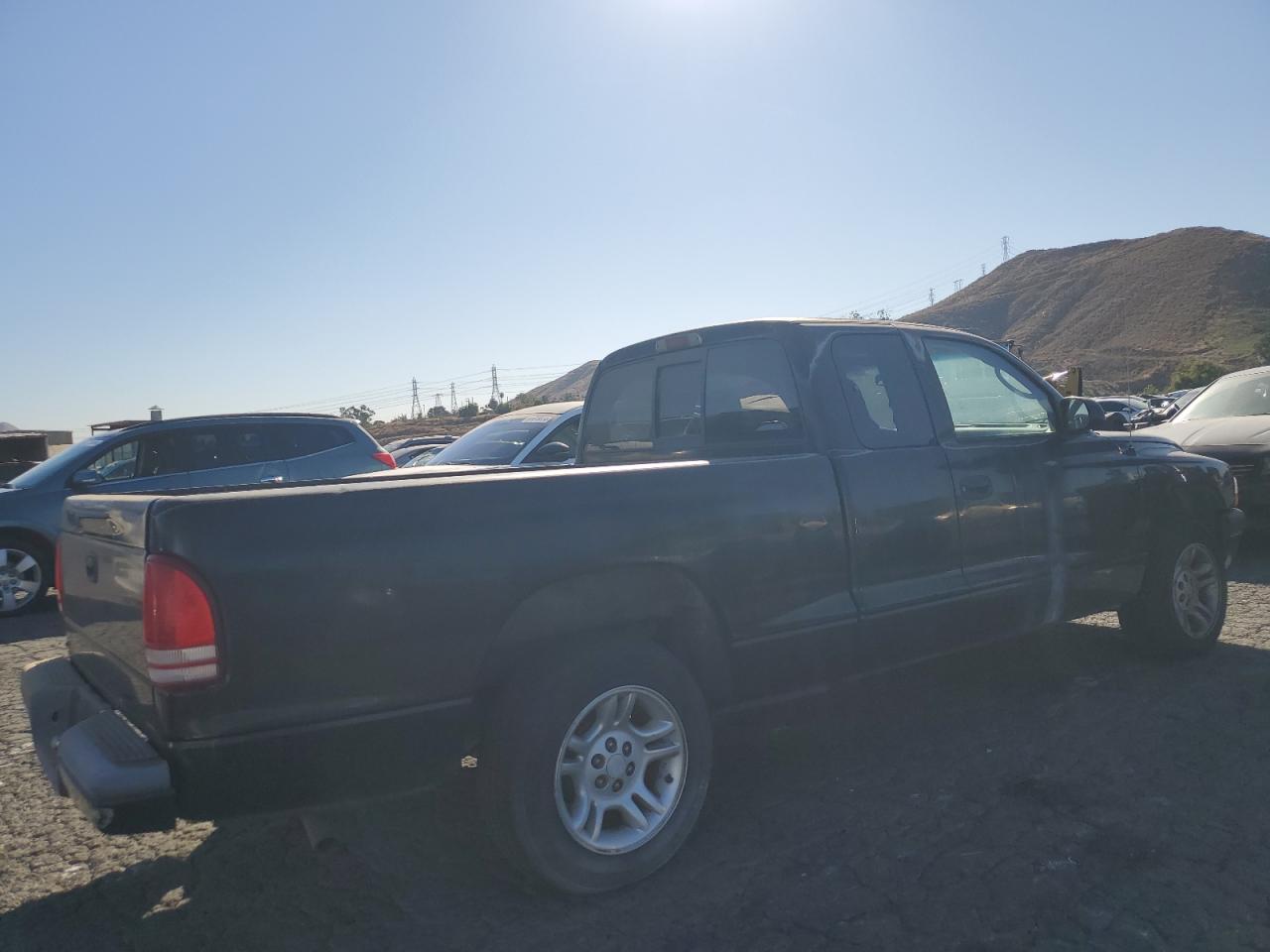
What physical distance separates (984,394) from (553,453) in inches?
163

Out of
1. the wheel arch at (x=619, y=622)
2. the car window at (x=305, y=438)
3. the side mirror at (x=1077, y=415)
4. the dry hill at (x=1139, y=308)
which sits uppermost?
the dry hill at (x=1139, y=308)

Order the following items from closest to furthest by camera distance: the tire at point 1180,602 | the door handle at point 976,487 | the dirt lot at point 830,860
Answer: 1. the dirt lot at point 830,860
2. the door handle at point 976,487
3. the tire at point 1180,602

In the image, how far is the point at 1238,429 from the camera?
27.8 ft

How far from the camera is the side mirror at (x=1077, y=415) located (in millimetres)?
4973

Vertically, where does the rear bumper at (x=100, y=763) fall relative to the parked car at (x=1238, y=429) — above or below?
below

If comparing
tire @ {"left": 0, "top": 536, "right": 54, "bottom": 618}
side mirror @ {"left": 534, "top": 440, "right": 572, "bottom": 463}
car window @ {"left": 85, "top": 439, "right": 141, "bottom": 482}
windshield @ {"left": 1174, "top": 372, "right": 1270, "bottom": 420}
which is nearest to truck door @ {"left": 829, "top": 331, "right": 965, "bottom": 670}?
side mirror @ {"left": 534, "top": 440, "right": 572, "bottom": 463}

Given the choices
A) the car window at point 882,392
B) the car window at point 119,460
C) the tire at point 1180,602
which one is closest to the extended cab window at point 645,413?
the car window at point 882,392

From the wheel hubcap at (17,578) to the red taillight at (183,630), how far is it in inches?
311

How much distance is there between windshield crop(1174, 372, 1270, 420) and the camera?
9086 mm

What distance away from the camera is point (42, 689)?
331 cm

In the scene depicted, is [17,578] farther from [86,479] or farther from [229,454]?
[229,454]

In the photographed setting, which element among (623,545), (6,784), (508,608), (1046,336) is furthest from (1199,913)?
(1046,336)

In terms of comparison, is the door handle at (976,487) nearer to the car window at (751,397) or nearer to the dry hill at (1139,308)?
the car window at (751,397)

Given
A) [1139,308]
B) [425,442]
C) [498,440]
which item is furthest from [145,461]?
[1139,308]
